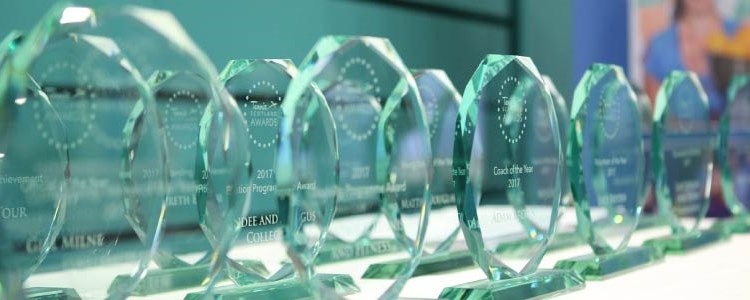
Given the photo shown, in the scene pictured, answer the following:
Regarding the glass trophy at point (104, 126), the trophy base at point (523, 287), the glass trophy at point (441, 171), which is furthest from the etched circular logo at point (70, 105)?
the glass trophy at point (441, 171)

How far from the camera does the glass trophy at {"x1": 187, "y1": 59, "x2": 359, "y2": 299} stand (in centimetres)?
88

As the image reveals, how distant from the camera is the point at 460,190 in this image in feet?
3.25

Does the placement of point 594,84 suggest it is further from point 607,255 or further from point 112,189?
point 112,189

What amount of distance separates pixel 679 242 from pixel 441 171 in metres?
0.46

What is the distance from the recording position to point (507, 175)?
1096 mm

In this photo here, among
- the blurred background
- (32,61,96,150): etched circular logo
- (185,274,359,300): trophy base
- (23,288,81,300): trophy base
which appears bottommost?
(185,274,359,300): trophy base

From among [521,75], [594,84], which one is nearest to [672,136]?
[594,84]

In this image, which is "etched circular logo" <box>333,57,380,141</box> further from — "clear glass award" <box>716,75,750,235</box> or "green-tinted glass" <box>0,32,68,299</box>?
"clear glass award" <box>716,75,750,235</box>

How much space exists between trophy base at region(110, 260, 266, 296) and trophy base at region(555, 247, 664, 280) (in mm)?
430

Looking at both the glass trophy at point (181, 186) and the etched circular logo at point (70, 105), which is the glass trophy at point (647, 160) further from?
the etched circular logo at point (70, 105)

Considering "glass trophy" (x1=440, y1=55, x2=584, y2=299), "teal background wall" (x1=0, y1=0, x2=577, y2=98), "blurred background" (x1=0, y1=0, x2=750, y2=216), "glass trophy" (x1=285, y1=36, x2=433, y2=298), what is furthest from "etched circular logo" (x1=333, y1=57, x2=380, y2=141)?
"blurred background" (x1=0, y1=0, x2=750, y2=216)

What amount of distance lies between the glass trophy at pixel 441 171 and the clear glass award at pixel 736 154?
649mm

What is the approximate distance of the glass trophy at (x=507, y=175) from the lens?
1006mm

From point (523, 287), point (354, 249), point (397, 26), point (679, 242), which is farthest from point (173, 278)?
point (397, 26)
